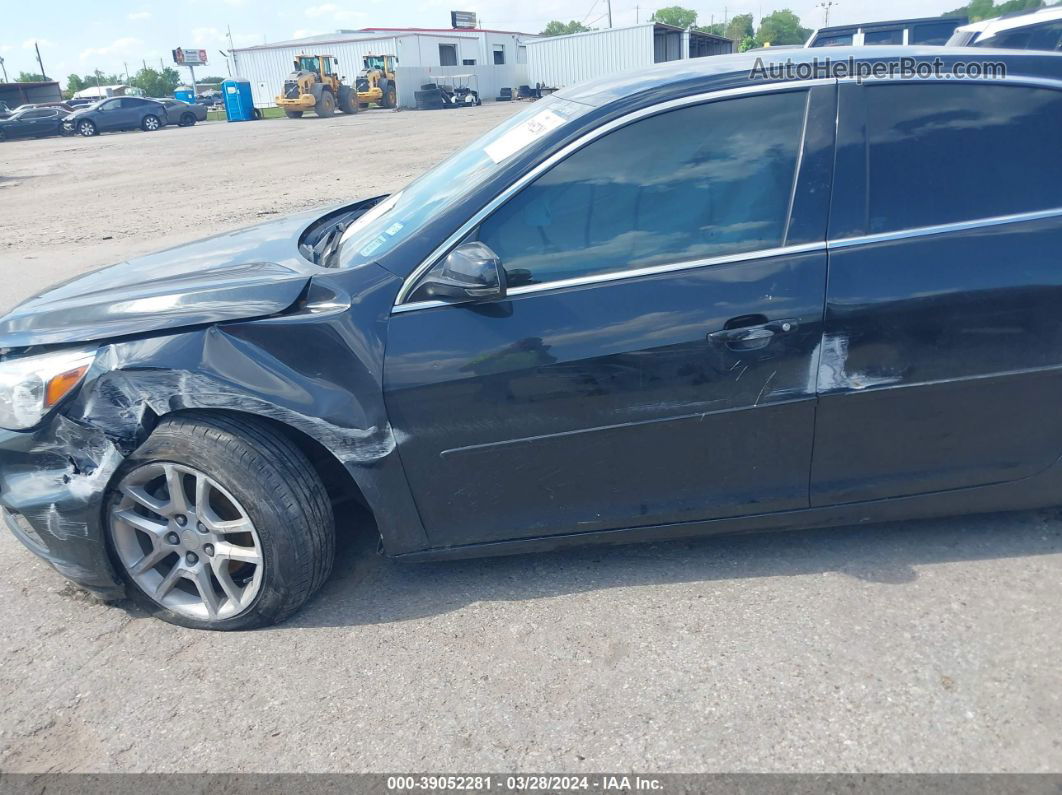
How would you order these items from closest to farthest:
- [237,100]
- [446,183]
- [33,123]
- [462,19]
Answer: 1. [446,183]
2. [33,123]
3. [237,100]
4. [462,19]

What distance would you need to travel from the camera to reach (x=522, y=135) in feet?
9.62

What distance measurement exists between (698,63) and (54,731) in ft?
10.1

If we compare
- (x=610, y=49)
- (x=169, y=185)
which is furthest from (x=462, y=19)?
(x=169, y=185)

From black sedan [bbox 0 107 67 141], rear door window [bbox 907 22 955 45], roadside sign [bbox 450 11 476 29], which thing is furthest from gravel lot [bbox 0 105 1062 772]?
roadside sign [bbox 450 11 476 29]

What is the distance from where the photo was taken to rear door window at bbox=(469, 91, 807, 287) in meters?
2.60

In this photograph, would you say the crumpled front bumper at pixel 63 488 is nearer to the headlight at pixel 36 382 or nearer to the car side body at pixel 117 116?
the headlight at pixel 36 382

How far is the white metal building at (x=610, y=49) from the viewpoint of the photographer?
4372 centimetres

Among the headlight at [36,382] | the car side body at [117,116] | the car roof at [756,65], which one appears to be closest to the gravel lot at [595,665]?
the headlight at [36,382]

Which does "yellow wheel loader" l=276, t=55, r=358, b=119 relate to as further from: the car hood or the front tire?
the front tire

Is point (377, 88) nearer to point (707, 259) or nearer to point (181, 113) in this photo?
point (181, 113)

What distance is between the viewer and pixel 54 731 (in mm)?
2455

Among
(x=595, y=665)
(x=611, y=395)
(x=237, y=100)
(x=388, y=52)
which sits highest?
(x=388, y=52)

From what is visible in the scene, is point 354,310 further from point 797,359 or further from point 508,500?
point 797,359

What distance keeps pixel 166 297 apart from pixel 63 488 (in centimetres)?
72
